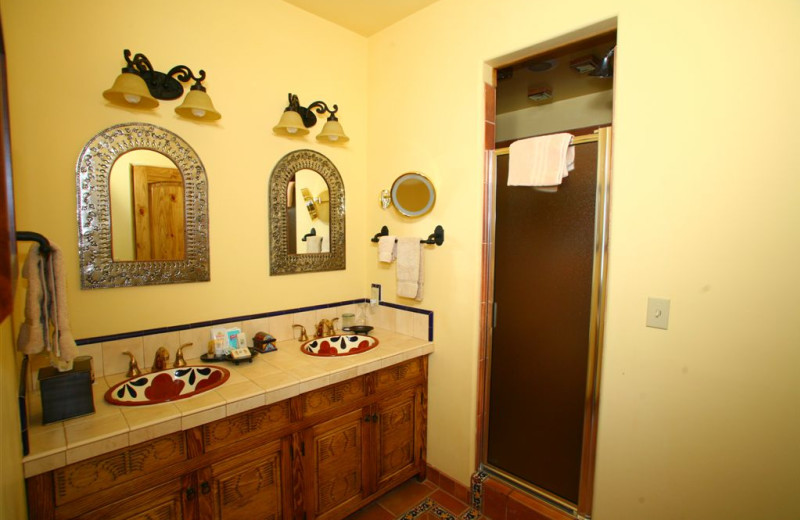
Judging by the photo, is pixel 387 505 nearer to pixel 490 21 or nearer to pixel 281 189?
pixel 281 189

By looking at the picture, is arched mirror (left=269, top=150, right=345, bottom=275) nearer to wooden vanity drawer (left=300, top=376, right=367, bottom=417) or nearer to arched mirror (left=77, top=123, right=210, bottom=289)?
arched mirror (left=77, top=123, right=210, bottom=289)

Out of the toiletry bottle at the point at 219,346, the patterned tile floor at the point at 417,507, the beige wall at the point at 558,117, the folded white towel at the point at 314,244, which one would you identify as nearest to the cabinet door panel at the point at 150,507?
the toiletry bottle at the point at 219,346

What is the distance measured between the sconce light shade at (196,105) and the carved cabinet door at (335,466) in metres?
1.58

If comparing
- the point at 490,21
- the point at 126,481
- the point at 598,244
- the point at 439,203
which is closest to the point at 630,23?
the point at 490,21

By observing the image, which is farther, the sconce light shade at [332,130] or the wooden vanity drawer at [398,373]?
the sconce light shade at [332,130]

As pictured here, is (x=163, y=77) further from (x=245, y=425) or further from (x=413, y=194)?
(x=245, y=425)

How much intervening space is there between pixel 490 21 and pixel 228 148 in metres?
1.53

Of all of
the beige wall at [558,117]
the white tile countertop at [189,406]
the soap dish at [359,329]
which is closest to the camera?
the white tile countertop at [189,406]

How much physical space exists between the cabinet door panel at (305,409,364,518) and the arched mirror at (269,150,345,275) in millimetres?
944

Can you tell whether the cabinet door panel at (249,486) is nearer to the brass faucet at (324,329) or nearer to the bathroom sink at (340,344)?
the bathroom sink at (340,344)

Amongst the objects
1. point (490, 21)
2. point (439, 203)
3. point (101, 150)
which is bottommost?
point (439, 203)

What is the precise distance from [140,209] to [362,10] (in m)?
1.69

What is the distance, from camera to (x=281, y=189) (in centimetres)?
225

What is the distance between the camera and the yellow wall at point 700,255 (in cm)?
129
